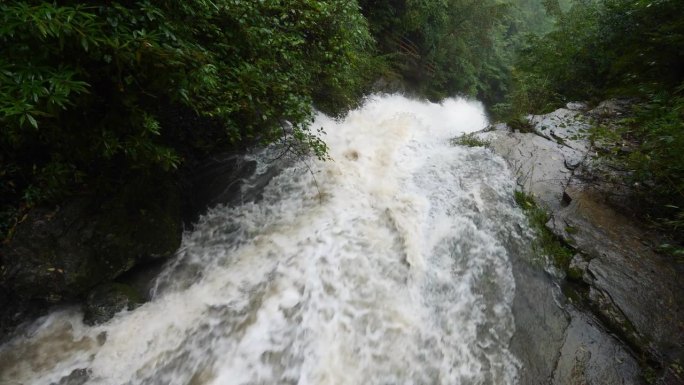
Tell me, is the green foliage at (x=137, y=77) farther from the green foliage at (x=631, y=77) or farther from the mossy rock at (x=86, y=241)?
the green foliage at (x=631, y=77)

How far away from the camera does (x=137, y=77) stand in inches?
96.3

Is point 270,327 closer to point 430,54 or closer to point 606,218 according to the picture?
point 606,218

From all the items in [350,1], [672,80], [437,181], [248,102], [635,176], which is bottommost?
[437,181]

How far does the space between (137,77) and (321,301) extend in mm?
2647

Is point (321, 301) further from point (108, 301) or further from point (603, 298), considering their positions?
point (603, 298)

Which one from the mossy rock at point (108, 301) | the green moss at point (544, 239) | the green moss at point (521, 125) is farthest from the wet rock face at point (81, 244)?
the green moss at point (521, 125)

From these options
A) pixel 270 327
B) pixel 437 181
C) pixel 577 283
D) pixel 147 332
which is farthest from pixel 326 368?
pixel 437 181

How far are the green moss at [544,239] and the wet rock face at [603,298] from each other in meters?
0.08

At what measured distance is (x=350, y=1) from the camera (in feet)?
15.2

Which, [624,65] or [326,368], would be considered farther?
[624,65]

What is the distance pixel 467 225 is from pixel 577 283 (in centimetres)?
142

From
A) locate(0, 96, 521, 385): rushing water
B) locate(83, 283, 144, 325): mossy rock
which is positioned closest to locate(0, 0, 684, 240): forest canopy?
locate(83, 283, 144, 325): mossy rock

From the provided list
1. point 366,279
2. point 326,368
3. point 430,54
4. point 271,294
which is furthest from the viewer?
point 430,54

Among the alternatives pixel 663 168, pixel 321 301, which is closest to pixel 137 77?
pixel 321 301
